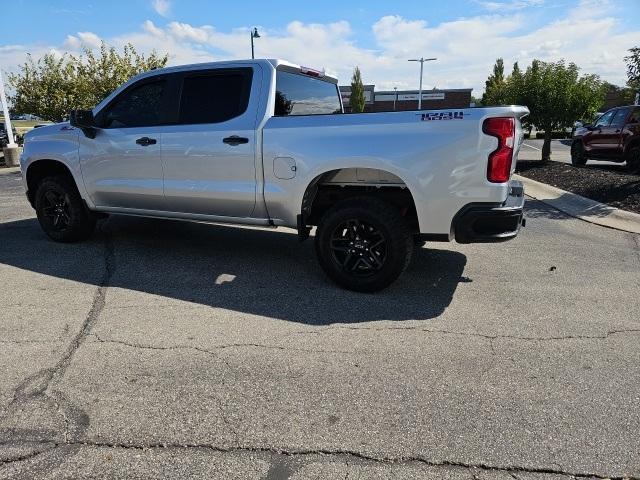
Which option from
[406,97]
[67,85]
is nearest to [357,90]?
[406,97]

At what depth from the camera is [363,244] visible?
4496 mm

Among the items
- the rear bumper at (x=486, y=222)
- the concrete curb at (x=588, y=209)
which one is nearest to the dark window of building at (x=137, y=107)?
the rear bumper at (x=486, y=222)

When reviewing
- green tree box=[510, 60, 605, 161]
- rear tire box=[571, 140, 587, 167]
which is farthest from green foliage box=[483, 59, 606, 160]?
rear tire box=[571, 140, 587, 167]

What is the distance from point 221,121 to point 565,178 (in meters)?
9.09

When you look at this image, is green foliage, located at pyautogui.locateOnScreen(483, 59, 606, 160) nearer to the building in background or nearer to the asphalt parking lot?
the asphalt parking lot

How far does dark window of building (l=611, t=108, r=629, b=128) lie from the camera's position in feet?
42.9

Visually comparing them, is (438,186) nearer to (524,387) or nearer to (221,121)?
(524,387)

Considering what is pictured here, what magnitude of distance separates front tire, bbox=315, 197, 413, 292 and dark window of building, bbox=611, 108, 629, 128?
11612 millimetres

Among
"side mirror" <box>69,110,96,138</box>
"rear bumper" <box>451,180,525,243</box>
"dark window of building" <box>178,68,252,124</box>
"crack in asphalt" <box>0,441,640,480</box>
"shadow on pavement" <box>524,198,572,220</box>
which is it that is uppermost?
"dark window of building" <box>178,68,252,124</box>

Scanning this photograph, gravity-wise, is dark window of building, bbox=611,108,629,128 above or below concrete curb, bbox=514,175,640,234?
above

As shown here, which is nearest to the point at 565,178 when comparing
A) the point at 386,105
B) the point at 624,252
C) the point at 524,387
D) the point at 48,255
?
the point at 624,252

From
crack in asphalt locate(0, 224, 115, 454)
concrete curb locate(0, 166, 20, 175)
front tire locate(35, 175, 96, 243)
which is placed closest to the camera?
crack in asphalt locate(0, 224, 115, 454)

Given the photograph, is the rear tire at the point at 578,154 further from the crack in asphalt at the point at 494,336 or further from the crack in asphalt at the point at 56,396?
the crack in asphalt at the point at 56,396

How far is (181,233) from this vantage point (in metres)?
6.86
